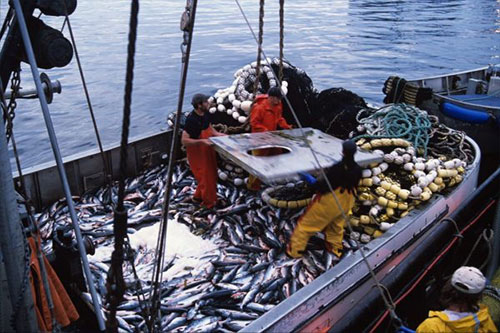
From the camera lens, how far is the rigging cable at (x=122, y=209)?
2.25 metres

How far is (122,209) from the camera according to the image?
2.65 m

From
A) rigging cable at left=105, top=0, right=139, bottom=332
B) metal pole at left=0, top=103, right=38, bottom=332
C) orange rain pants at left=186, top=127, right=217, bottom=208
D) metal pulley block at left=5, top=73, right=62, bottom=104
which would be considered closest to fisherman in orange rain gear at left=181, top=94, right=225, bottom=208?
orange rain pants at left=186, top=127, right=217, bottom=208

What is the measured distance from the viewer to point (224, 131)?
7.96m

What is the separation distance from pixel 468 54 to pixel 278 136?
29335 mm

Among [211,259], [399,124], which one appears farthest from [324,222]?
[399,124]

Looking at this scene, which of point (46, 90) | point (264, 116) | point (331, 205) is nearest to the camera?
point (46, 90)

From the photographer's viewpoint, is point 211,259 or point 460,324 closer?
point 460,324

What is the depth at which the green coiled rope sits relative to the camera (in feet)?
23.5

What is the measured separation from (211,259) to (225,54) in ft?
87.2

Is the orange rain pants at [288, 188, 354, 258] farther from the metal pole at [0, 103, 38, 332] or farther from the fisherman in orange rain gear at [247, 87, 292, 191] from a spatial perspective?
the metal pole at [0, 103, 38, 332]

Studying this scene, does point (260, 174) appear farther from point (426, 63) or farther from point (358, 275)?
point (426, 63)

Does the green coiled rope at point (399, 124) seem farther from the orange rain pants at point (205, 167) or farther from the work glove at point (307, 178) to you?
the orange rain pants at point (205, 167)

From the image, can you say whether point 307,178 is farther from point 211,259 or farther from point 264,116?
point 264,116

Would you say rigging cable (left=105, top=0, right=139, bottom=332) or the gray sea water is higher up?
rigging cable (left=105, top=0, right=139, bottom=332)
